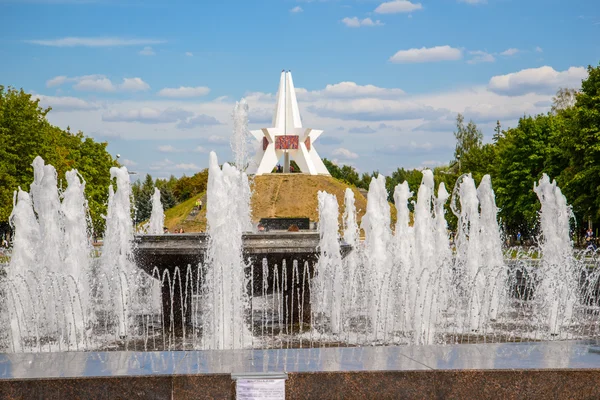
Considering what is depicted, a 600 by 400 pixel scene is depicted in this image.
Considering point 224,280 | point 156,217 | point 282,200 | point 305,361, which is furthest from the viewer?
point 282,200

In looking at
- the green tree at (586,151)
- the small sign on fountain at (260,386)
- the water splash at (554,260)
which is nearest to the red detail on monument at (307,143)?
the green tree at (586,151)

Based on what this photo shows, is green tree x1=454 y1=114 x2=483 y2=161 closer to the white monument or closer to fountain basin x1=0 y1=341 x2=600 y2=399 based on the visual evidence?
the white monument

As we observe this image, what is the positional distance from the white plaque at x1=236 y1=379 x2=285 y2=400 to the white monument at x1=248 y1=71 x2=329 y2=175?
7534 cm

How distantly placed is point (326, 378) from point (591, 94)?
30.7 metres

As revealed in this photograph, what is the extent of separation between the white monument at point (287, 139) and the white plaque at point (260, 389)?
75343 millimetres

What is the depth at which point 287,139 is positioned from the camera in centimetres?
8088

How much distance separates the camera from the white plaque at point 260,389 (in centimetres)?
492

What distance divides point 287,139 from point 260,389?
3002 inches

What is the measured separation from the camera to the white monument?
266 ft

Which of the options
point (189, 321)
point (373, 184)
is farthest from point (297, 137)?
point (189, 321)

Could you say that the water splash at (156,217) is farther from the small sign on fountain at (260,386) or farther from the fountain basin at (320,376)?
the small sign on fountain at (260,386)

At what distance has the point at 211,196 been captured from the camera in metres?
11.5

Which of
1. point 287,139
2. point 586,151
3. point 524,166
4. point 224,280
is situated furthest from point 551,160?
point 287,139

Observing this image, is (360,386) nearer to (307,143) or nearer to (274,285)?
(274,285)
